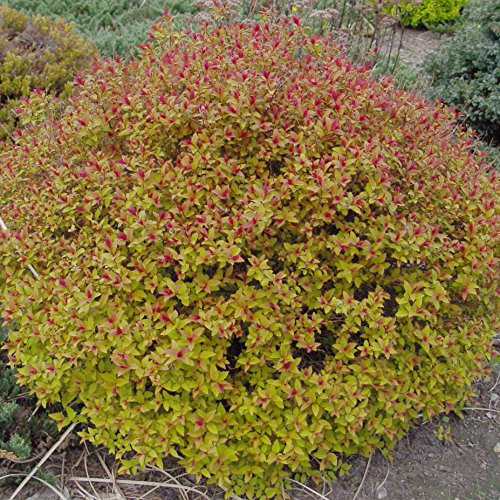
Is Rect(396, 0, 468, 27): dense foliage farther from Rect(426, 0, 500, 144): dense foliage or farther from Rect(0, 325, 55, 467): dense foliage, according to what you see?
Rect(0, 325, 55, 467): dense foliage

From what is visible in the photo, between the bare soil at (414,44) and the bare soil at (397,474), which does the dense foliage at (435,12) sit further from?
the bare soil at (397,474)

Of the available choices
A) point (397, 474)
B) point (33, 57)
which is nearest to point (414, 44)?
point (33, 57)

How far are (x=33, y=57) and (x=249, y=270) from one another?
3240 millimetres

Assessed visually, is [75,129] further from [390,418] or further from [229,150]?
[390,418]

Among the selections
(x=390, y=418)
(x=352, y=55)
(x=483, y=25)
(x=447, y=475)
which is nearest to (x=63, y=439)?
(x=390, y=418)

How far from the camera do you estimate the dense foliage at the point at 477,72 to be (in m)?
5.07

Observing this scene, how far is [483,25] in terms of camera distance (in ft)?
17.6

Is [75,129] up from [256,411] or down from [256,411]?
up

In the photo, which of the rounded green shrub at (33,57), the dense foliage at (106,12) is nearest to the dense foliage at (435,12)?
the dense foliage at (106,12)

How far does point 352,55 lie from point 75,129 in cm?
301

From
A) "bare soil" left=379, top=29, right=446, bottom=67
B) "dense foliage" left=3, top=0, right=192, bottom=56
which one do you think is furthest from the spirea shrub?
"bare soil" left=379, top=29, right=446, bottom=67

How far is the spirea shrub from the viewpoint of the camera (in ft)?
7.49

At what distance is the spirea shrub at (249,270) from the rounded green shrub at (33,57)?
6.57 feet

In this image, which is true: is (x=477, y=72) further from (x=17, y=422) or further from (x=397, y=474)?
(x=17, y=422)
